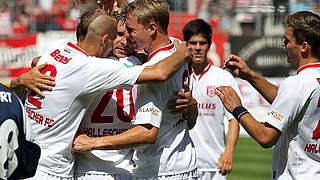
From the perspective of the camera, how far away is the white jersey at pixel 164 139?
4469 millimetres

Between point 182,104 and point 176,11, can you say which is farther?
point 176,11

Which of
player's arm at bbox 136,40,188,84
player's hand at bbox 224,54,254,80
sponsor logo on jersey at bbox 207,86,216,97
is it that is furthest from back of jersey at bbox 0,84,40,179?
sponsor logo on jersey at bbox 207,86,216,97

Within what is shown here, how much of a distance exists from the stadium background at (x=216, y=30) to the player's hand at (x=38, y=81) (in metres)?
8.84

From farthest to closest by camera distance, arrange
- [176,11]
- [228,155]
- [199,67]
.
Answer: [176,11] → [199,67] → [228,155]

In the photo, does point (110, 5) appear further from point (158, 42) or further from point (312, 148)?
point (312, 148)

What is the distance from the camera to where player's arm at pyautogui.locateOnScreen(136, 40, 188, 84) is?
13.9 feet

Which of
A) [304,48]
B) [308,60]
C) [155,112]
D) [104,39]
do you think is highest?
[104,39]

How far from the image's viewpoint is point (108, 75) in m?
4.35

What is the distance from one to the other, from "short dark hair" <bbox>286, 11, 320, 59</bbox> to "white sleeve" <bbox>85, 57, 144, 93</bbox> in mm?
1408

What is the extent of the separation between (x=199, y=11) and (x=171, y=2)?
1822mm

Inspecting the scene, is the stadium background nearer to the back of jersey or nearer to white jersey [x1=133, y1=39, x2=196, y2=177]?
white jersey [x1=133, y1=39, x2=196, y2=177]

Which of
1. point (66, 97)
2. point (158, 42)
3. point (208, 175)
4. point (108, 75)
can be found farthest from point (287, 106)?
point (208, 175)

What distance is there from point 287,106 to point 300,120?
0.68 feet

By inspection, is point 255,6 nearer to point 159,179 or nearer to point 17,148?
point 159,179
